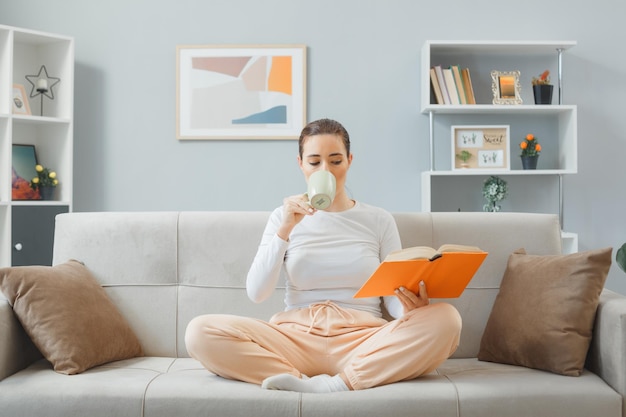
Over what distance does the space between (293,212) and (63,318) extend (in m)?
0.76

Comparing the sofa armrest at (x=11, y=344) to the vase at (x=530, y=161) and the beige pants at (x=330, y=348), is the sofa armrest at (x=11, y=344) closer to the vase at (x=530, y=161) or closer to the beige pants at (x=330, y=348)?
the beige pants at (x=330, y=348)

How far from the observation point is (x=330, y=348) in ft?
6.96

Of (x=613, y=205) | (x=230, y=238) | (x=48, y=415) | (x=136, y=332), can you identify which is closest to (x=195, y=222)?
(x=230, y=238)

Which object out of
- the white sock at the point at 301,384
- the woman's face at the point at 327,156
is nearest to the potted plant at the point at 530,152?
the woman's face at the point at 327,156

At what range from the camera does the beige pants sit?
A: 1.98 meters

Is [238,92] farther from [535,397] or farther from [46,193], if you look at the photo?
[535,397]

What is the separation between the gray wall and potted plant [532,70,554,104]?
23 cm

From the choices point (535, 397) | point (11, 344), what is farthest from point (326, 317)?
point (11, 344)

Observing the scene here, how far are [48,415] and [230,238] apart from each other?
84cm

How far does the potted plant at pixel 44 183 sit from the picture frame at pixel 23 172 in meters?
0.03

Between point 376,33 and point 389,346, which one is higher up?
point 376,33

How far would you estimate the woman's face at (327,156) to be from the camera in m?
2.29

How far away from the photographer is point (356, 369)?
1.97m

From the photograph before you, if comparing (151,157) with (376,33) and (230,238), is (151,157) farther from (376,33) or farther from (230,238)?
(230,238)
